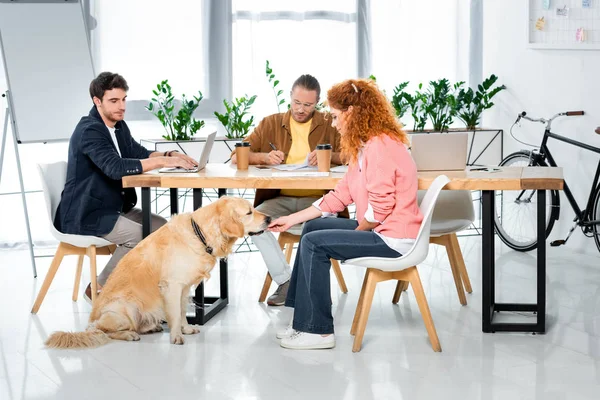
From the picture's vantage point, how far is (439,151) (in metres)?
3.75

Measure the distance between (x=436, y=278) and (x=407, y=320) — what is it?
916 mm

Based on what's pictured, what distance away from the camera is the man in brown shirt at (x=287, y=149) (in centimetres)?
407

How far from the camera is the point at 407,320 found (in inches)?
152

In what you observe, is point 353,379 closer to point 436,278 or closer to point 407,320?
point 407,320

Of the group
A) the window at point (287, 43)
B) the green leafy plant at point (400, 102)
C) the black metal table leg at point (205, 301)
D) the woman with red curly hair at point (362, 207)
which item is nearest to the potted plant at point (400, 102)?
the green leafy plant at point (400, 102)

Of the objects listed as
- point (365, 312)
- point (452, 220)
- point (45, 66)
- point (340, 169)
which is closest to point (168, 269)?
point (365, 312)

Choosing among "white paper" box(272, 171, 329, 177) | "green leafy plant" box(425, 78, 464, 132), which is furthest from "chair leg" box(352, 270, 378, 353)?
"green leafy plant" box(425, 78, 464, 132)

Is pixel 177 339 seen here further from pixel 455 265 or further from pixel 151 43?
pixel 151 43

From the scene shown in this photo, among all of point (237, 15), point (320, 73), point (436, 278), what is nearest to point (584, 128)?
point (436, 278)

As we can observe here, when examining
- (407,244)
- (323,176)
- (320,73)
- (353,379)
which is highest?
(320,73)

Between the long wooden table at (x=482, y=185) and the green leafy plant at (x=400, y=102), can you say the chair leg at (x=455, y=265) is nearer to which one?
the long wooden table at (x=482, y=185)

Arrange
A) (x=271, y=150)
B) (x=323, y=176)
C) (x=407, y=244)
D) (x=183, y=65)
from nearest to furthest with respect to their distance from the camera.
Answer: (x=407, y=244)
(x=323, y=176)
(x=271, y=150)
(x=183, y=65)

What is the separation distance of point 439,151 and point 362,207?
1.76 feet

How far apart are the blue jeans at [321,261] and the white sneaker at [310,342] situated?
0.02 m
